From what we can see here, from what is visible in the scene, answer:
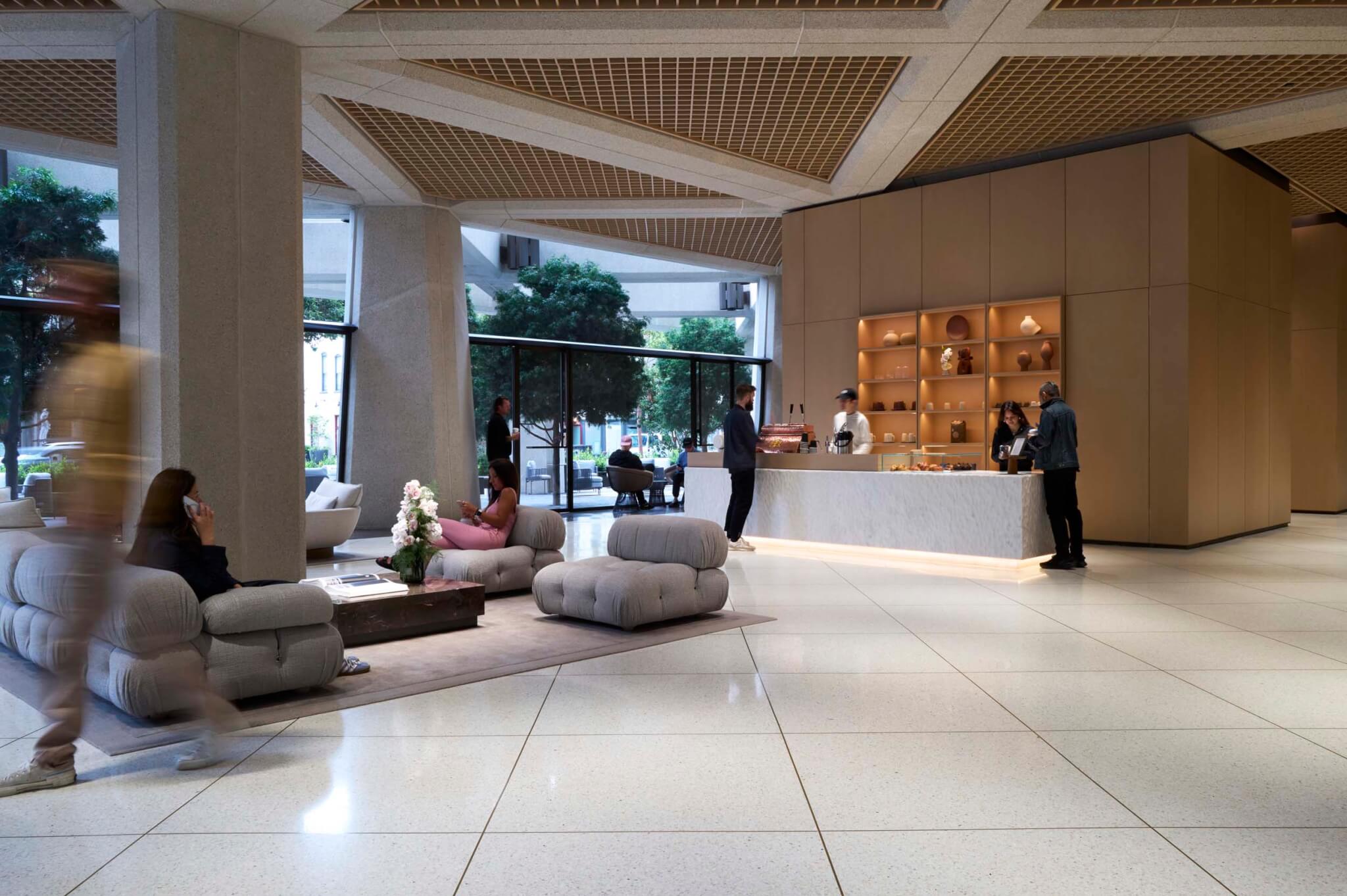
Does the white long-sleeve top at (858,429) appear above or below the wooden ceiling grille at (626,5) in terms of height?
Answer: below

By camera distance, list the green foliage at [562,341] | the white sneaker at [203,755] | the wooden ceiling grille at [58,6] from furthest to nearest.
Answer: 1. the green foliage at [562,341]
2. the wooden ceiling grille at [58,6]
3. the white sneaker at [203,755]

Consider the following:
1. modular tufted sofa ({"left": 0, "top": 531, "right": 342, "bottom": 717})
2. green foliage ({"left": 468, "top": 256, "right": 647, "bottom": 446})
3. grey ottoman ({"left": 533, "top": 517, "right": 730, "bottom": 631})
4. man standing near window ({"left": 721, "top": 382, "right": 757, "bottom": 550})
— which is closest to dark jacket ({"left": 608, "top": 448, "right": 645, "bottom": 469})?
green foliage ({"left": 468, "top": 256, "right": 647, "bottom": 446})

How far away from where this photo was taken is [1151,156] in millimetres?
8852

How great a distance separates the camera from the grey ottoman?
17.2 feet

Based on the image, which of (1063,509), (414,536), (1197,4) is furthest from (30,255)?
(1197,4)

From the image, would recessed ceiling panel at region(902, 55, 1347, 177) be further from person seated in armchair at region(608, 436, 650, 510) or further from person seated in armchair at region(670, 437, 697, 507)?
person seated in armchair at region(670, 437, 697, 507)

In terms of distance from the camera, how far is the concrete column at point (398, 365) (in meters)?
11.3

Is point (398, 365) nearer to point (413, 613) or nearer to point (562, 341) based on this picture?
point (562, 341)

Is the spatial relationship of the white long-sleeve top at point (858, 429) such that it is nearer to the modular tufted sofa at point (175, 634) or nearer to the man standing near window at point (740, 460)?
the man standing near window at point (740, 460)

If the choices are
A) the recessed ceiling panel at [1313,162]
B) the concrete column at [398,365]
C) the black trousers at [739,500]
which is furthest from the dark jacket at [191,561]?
the recessed ceiling panel at [1313,162]

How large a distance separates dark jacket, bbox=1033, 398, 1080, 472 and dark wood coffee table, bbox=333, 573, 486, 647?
4.91 m

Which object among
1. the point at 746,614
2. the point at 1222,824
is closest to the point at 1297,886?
the point at 1222,824

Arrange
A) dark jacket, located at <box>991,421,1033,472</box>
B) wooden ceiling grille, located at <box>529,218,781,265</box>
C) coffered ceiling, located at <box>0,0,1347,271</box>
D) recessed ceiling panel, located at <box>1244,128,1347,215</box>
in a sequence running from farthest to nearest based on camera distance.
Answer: wooden ceiling grille, located at <box>529,218,781,265</box> → recessed ceiling panel, located at <box>1244,128,1347,215</box> → dark jacket, located at <box>991,421,1033,472</box> → coffered ceiling, located at <box>0,0,1347,271</box>

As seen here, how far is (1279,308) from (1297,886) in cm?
1045
